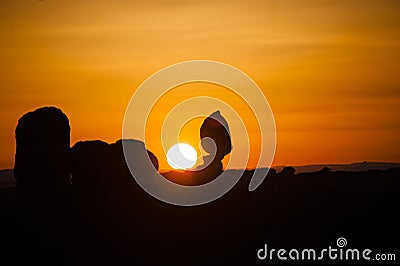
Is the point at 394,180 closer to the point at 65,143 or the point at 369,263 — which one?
the point at 65,143

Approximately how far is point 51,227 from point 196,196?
11.2 m

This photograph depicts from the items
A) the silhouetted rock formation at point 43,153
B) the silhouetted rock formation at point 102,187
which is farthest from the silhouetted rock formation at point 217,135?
the silhouetted rock formation at point 43,153

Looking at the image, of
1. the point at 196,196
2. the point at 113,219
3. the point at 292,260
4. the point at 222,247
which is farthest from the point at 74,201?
the point at 292,260
